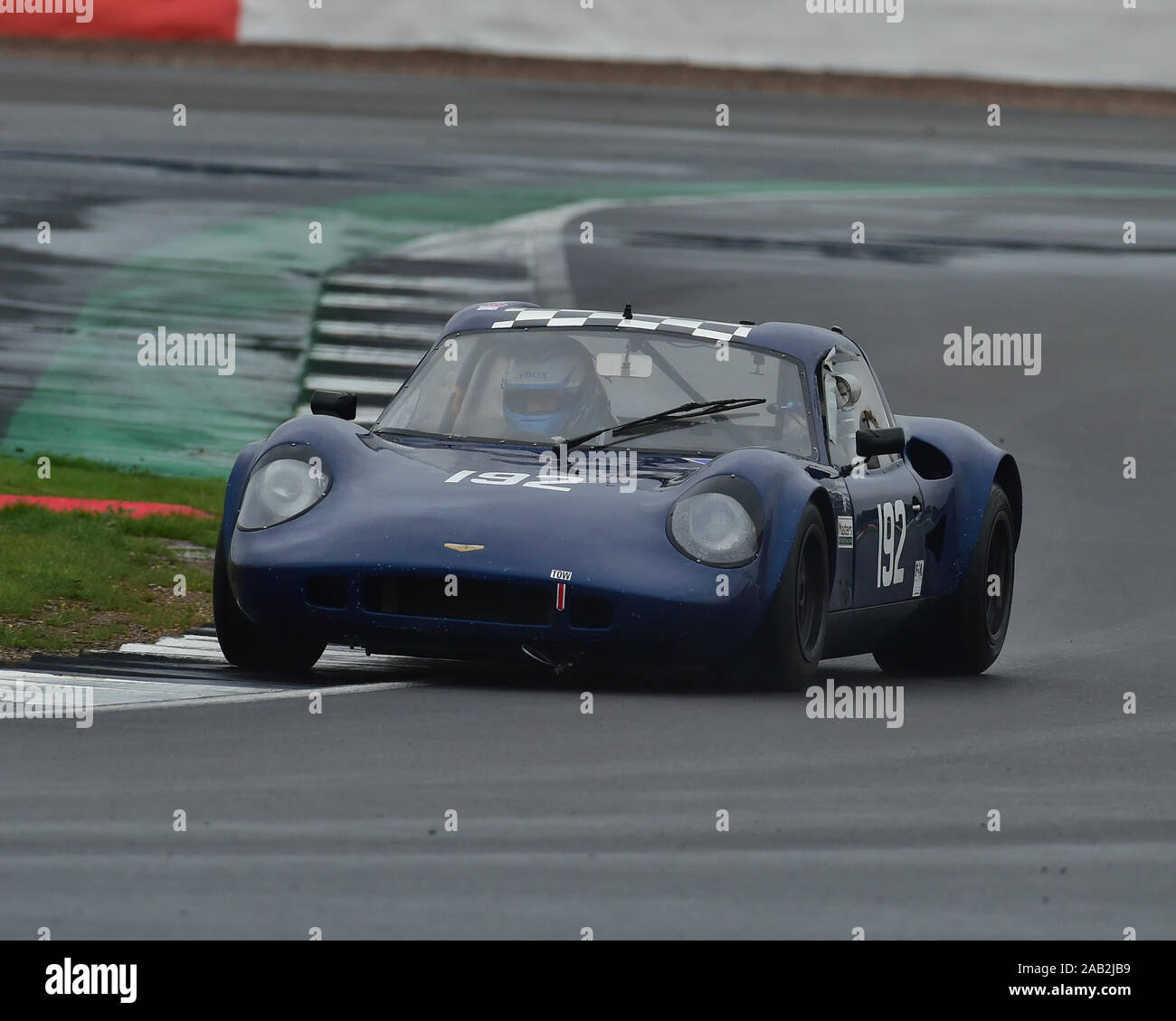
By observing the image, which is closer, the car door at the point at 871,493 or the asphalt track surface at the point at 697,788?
the asphalt track surface at the point at 697,788

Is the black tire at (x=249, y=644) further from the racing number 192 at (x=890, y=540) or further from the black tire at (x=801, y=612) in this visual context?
the racing number 192 at (x=890, y=540)

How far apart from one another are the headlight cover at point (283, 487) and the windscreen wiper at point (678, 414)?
891 mm

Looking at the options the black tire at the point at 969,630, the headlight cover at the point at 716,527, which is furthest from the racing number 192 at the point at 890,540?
the headlight cover at the point at 716,527

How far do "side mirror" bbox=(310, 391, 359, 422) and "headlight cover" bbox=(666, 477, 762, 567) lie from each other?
167cm

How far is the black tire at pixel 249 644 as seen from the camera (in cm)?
888

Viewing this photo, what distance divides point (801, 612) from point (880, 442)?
948 mm

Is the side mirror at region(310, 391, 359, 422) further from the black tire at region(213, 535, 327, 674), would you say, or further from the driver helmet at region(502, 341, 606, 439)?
the black tire at region(213, 535, 327, 674)

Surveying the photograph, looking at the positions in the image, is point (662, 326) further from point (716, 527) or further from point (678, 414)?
point (716, 527)

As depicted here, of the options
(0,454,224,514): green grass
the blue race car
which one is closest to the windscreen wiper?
the blue race car
